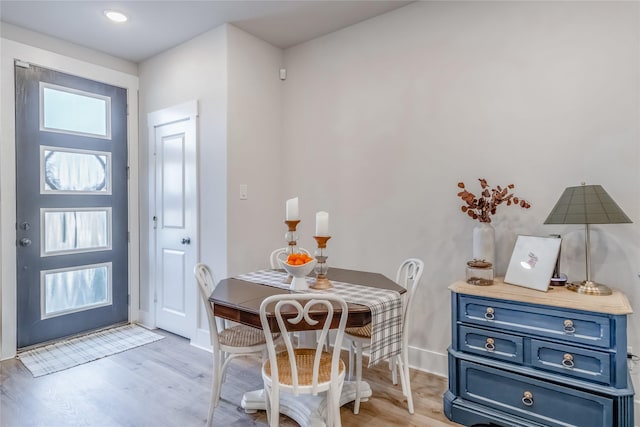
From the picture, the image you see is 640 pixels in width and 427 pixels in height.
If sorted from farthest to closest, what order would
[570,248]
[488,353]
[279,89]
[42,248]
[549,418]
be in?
[279,89], [42,248], [570,248], [488,353], [549,418]

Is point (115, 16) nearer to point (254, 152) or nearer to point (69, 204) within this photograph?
A: point (254, 152)

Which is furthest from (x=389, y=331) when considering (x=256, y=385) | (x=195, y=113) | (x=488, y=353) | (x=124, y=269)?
(x=124, y=269)

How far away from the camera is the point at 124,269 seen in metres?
3.61

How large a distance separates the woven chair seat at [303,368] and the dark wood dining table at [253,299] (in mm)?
217

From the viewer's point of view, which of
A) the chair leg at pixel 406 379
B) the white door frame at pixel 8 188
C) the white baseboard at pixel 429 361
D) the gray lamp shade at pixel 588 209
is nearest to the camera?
the gray lamp shade at pixel 588 209

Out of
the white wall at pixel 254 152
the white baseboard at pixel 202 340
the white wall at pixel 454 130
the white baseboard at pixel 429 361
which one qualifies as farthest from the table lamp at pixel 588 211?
the white baseboard at pixel 202 340

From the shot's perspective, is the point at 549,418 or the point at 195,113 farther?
the point at 195,113

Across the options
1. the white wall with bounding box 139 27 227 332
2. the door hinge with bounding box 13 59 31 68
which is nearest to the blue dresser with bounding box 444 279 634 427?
the white wall with bounding box 139 27 227 332

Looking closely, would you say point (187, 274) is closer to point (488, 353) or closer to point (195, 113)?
point (195, 113)

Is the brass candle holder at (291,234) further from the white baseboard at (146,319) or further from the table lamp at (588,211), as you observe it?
the white baseboard at (146,319)

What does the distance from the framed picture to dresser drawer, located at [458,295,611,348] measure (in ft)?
0.48

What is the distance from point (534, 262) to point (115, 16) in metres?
3.40

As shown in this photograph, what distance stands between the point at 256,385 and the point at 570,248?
2.15 m

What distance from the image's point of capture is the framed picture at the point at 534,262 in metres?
1.84
